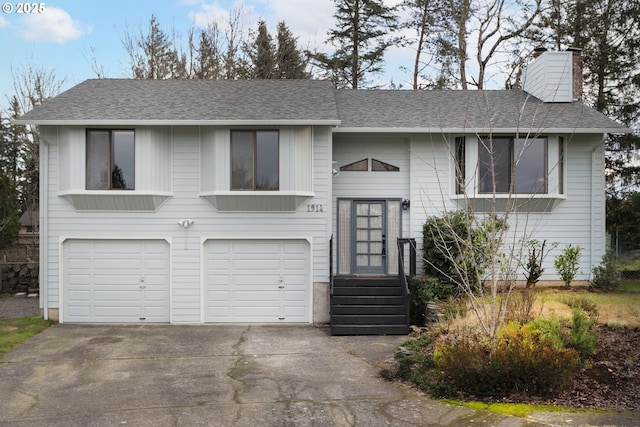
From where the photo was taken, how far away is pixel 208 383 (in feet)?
25.0

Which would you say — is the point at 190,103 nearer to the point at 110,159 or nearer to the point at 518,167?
the point at 110,159

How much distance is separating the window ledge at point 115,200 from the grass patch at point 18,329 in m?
2.93

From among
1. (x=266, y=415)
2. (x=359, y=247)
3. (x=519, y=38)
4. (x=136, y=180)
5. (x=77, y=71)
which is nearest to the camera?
(x=266, y=415)

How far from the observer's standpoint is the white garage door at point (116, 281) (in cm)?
1275

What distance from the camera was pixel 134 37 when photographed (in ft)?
85.3

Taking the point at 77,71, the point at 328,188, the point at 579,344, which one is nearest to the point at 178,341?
the point at 328,188

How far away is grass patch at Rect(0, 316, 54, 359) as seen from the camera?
33.8 ft

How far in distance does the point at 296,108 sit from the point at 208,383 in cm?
755

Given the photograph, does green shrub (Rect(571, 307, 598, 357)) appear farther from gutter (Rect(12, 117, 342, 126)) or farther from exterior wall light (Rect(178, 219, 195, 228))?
exterior wall light (Rect(178, 219, 195, 228))

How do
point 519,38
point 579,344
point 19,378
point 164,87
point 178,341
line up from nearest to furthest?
point 579,344 < point 19,378 < point 178,341 < point 164,87 < point 519,38

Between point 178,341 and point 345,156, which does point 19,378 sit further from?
point 345,156

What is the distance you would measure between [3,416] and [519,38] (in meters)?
23.8

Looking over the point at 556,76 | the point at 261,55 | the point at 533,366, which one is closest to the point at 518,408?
the point at 533,366

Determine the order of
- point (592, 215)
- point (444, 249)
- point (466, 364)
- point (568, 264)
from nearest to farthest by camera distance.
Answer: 1. point (466, 364)
2. point (444, 249)
3. point (568, 264)
4. point (592, 215)
